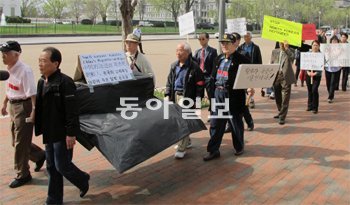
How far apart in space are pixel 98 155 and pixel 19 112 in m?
1.60

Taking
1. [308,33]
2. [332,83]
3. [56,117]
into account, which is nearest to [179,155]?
[56,117]

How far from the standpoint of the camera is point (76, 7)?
7644 cm

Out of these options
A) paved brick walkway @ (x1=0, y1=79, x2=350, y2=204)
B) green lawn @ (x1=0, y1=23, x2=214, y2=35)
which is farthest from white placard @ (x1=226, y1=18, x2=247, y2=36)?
green lawn @ (x1=0, y1=23, x2=214, y2=35)

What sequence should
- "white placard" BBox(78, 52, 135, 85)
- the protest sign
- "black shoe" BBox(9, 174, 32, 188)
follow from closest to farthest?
"white placard" BBox(78, 52, 135, 85) → "black shoe" BBox(9, 174, 32, 188) → the protest sign

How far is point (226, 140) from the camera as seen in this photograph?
7.28 metres

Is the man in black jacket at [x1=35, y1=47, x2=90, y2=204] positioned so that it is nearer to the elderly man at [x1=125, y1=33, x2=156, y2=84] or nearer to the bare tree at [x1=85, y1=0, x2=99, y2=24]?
the elderly man at [x1=125, y1=33, x2=156, y2=84]

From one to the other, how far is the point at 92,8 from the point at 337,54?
6853 cm

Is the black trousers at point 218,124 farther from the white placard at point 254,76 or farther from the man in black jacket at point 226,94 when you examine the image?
the white placard at point 254,76

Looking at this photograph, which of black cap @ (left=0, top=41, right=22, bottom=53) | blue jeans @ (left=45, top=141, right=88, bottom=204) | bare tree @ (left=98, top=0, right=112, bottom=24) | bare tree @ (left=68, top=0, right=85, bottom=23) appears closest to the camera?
blue jeans @ (left=45, top=141, right=88, bottom=204)

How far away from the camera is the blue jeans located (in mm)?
4477

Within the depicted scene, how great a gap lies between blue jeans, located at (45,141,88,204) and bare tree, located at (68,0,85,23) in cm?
7334

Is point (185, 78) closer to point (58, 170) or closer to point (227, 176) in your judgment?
point (227, 176)

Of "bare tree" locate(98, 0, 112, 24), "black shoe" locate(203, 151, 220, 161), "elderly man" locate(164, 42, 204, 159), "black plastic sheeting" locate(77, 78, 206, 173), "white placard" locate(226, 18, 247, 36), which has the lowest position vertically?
"black shoe" locate(203, 151, 220, 161)

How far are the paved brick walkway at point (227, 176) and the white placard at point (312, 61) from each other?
207 cm
